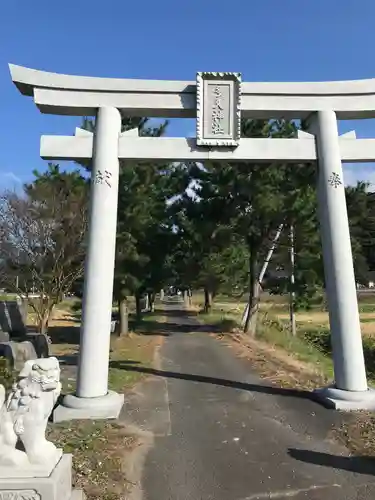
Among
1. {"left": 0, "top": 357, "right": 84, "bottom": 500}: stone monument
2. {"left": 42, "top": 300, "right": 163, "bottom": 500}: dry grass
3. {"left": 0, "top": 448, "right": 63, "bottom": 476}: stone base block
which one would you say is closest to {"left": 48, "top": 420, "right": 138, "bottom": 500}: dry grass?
{"left": 42, "top": 300, "right": 163, "bottom": 500}: dry grass

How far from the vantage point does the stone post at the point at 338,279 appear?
7152 mm

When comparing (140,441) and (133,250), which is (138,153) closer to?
(140,441)

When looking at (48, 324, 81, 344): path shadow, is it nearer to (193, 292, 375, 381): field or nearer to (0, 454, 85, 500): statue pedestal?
(193, 292, 375, 381): field

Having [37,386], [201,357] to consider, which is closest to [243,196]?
[201,357]

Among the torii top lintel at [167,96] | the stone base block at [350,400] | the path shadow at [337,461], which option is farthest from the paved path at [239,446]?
the torii top lintel at [167,96]

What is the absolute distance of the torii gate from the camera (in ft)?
23.6

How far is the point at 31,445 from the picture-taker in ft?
11.8

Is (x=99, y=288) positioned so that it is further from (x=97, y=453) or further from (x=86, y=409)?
(x=97, y=453)

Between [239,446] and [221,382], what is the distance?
138 inches

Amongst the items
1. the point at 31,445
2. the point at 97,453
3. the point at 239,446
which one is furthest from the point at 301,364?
the point at 31,445

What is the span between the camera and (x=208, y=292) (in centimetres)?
3189

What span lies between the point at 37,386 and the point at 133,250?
12.1m

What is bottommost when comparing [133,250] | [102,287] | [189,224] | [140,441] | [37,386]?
[140,441]

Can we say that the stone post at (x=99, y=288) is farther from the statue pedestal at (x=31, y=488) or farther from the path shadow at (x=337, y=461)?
the statue pedestal at (x=31, y=488)
